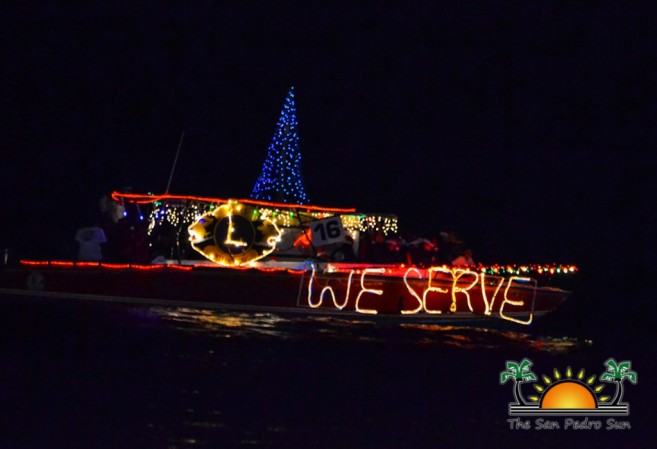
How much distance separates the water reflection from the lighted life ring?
1044 mm

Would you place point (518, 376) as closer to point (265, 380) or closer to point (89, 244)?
point (265, 380)

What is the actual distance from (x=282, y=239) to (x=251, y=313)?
1473 mm

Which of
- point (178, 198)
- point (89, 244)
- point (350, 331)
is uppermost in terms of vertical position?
point (178, 198)

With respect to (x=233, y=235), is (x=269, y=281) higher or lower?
lower

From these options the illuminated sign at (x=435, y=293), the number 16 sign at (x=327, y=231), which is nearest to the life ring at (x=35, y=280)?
the illuminated sign at (x=435, y=293)

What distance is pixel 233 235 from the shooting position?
1836 centimetres

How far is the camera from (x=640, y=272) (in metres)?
55.2

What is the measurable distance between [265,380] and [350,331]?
18.2 ft

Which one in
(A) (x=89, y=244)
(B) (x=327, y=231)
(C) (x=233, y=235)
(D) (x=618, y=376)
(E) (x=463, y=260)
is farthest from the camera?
(E) (x=463, y=260)

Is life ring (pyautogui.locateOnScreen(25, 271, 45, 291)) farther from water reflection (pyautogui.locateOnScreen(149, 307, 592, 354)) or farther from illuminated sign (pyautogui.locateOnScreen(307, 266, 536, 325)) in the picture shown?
illuminated sign (pyautogui.locateOnScreen(307, 266, 536, 325))

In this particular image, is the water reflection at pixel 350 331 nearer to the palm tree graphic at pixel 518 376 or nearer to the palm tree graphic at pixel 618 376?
the palm tree graphic at pixel 618 376

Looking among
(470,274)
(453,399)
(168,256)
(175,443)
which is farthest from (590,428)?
(168,256)

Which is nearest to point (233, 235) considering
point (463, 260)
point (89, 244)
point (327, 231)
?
point (327, 231)

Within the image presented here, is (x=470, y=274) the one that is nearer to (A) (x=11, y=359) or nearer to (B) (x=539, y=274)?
(B) (x=539, y=274)
